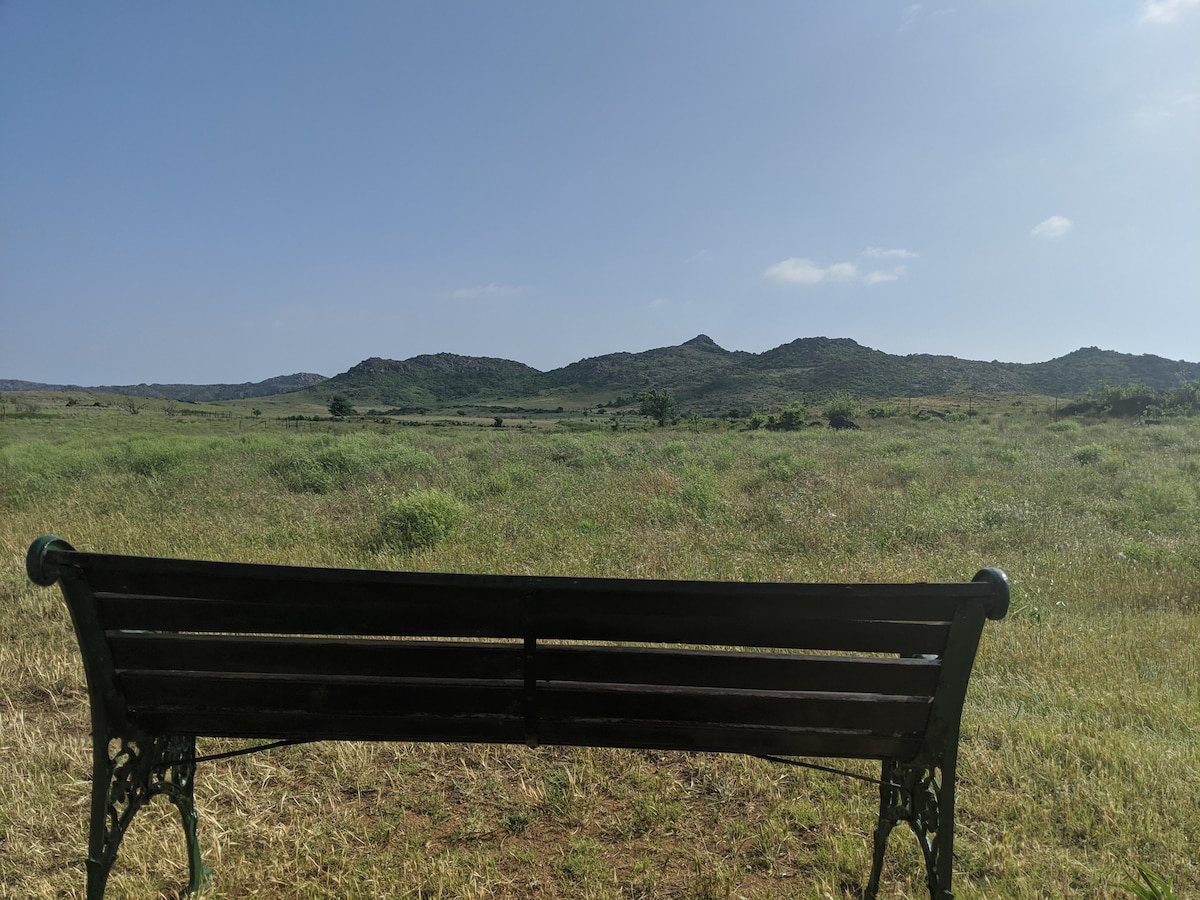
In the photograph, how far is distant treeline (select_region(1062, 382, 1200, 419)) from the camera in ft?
129

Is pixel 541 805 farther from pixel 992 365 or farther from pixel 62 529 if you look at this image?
pixel 992 365

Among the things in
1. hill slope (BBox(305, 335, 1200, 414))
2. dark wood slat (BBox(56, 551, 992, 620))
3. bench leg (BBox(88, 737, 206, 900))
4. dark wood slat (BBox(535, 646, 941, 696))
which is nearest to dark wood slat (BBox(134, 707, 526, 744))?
bench leg (BBox(88, 737, 206, 900))

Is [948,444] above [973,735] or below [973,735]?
above

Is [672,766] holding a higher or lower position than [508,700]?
lower

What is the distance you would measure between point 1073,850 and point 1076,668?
2.27 meters

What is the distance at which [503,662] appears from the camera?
1927mm

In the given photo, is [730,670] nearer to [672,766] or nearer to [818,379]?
[672,766]

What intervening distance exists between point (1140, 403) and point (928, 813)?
2165 inches

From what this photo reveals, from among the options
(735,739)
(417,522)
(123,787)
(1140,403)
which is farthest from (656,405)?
(123,787)

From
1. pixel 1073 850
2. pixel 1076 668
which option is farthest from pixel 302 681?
pixel 1076 668

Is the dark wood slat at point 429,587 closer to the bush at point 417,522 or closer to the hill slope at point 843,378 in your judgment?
the bush at point 417,522

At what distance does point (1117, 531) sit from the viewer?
8828 mm

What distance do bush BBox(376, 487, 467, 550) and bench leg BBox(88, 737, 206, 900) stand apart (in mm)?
5645

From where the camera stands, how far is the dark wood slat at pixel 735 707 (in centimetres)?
188
